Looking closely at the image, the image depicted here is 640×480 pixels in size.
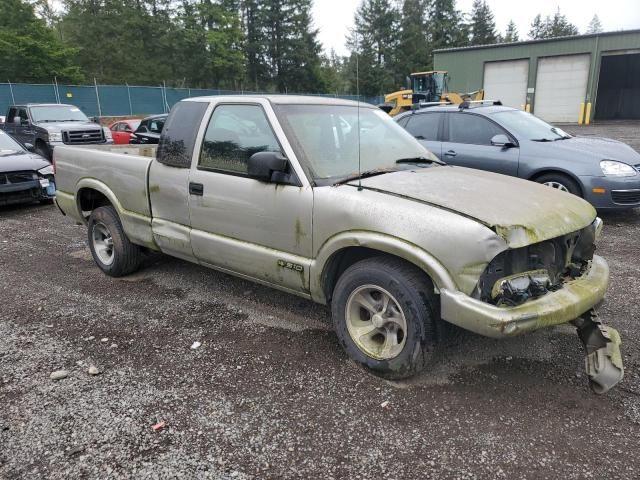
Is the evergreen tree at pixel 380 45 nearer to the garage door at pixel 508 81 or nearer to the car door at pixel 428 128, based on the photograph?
the garage door at pixel 508 81

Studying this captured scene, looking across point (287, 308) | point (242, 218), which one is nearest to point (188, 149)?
point (242, 218)

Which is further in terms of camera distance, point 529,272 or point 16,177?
point 16,177

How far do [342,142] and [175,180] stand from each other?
155 cm

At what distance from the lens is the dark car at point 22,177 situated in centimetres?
876

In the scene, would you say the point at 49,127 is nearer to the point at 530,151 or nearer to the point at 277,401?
the point at 530,151

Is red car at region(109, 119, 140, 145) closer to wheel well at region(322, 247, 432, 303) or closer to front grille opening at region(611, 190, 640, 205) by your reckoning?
front grille opening at region(611, 190, 640, 205)

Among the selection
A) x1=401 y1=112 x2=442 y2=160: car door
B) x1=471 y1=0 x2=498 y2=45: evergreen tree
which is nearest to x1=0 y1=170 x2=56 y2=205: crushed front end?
x1=401 y1=112 x2=442 y2=160: car door

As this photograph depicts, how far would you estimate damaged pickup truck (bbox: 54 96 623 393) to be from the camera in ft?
9.14

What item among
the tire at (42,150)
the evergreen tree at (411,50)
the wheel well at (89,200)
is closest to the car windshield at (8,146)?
the tire at (42,150)

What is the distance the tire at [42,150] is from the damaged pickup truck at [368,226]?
10710 millimetres

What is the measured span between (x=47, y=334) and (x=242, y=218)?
190 centimetres

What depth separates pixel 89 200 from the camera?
563cm

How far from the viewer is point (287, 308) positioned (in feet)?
14.5

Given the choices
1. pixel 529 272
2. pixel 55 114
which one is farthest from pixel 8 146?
pixel 529 272
